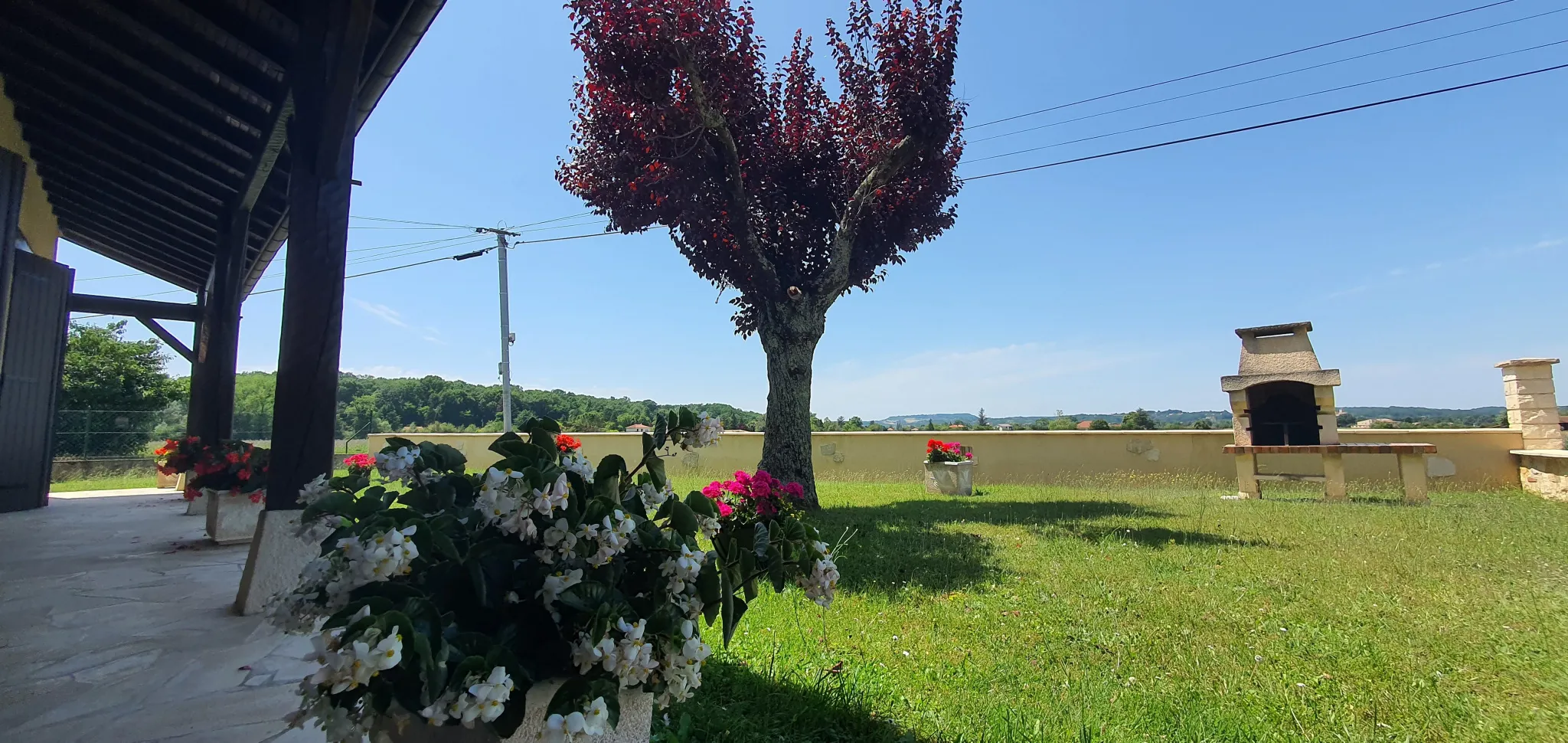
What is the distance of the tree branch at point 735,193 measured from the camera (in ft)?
23.4

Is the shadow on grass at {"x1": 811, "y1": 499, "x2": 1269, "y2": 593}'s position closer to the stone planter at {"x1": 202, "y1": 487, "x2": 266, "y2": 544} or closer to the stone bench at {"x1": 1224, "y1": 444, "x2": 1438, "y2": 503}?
the stone bench at {"x1": 1224, "y1": 444, "x2": 1438, "y2": 503}

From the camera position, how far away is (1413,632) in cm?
296

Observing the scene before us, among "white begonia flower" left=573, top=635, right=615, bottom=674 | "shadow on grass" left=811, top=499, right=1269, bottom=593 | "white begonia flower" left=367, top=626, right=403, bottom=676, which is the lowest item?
"shadow on grass" left=811, top=499, right=1269, bottom=593

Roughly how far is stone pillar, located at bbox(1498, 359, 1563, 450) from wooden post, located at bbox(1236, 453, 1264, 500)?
3.23m

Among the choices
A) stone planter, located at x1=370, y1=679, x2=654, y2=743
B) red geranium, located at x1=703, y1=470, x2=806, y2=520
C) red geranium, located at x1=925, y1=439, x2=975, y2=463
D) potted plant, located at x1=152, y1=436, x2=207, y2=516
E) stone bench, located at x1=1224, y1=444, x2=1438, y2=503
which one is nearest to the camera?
stone planter, located at x1=370, y1=679, x2=654, y2=743

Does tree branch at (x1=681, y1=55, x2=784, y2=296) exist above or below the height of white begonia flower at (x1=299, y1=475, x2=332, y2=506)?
above

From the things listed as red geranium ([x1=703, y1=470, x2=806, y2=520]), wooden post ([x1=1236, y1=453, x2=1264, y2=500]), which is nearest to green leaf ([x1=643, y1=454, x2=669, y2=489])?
red geranium ([x1=703, y1=470, x2=806, y2=520])

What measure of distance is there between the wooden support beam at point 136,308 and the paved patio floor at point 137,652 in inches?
161

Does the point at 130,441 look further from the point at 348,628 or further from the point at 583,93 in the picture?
the point at 348,628

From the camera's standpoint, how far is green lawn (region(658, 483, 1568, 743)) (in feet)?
7.23

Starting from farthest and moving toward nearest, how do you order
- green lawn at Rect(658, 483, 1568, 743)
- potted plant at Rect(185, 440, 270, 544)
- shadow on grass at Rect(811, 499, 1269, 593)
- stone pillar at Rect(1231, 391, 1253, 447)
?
stone pillar at Rect(1231, 391, 1253, 447)
potted plant at Rect(185, 440, 270, 544)
shadow on grass at Rect(811, 499, 1269, 593)
green lawn at Rect(658, 483, 1568, 743)

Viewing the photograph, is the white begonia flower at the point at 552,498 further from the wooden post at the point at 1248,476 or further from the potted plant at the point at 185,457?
the wooden post at the point at 1248,476

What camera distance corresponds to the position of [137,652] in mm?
2871

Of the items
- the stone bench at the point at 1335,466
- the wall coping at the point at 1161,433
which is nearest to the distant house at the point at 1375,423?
the wall coping at the point at 1161,433
